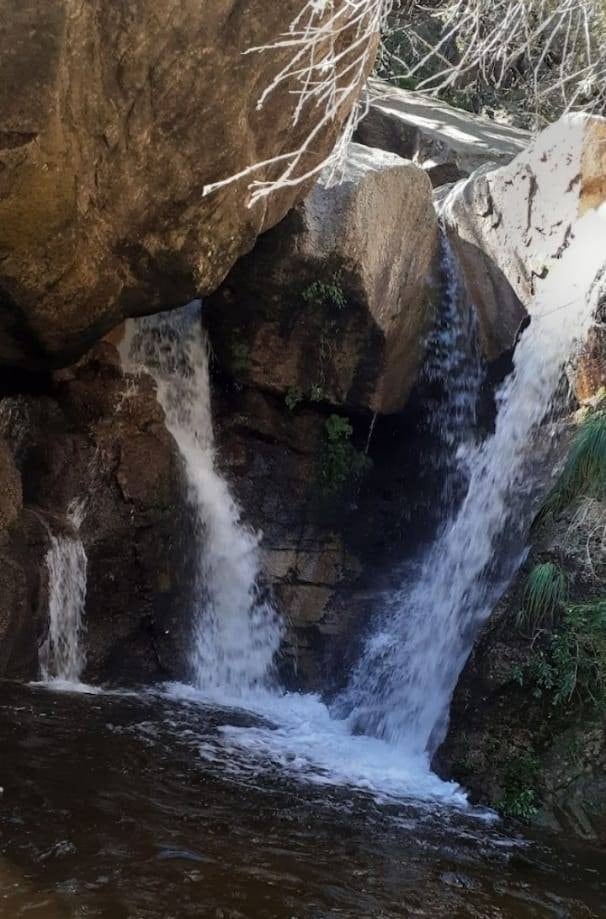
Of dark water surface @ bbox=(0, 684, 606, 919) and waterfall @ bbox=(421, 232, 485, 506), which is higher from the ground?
waterfall @ bbox=(421, 232, 485, 506)

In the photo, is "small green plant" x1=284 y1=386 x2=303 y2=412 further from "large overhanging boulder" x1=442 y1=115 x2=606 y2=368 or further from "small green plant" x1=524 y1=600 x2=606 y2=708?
"small green plant" x1=524 y1=600 x2=606 y2=708

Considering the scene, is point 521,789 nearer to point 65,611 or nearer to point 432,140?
point 65,611

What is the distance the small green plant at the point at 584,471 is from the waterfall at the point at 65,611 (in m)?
3.88

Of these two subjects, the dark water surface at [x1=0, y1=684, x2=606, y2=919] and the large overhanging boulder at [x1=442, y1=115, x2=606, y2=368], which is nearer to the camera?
the dark water surface at [x1=0, y1=684, x2=606, y2=919]

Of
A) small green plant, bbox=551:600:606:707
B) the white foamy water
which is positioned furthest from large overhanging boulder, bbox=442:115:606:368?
the white foamy water

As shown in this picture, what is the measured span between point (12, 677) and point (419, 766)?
3148 millimetres

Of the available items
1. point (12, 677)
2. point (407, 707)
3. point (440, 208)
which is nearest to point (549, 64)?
point (440, 208)

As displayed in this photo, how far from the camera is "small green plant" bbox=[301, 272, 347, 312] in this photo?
8.61 metres

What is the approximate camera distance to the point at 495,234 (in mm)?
9922

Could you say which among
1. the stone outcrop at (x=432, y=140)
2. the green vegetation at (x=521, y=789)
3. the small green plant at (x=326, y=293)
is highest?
the stone outcrop at (x=432, y=140)

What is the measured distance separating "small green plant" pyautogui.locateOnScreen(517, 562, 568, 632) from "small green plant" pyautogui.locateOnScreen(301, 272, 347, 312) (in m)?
3.48

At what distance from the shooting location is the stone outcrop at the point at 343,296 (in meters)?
8.38

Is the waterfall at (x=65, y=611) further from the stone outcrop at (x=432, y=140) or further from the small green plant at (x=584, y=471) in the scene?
the stone outcrop at (x=432, y=140)

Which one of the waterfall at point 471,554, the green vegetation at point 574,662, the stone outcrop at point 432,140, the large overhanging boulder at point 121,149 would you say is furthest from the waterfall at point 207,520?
the stone outcrop at point 432,140
